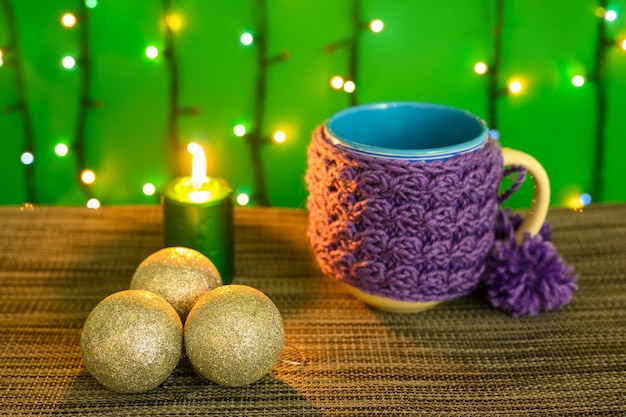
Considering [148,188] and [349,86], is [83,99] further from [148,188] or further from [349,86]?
[349,86]

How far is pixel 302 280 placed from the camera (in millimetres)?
780

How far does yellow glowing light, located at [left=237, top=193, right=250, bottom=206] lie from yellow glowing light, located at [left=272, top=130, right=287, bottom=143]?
9 cm

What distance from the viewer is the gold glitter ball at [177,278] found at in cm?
62

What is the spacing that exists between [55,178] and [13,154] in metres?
0.06

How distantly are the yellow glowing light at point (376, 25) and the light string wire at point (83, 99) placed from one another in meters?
0.34

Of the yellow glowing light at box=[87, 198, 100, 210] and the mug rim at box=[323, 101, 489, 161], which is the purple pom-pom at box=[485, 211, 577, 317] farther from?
the yellow glowing light at box=[87, 198, 100, 210]

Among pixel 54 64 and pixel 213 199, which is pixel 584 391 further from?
pixel 54 64

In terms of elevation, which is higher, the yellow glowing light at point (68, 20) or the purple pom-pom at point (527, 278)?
the yellow glowing light at point (68, 20)

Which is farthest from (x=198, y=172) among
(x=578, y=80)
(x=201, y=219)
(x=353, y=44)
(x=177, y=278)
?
(x=578, y=80)


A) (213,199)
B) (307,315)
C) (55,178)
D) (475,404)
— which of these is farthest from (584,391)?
(55,178)

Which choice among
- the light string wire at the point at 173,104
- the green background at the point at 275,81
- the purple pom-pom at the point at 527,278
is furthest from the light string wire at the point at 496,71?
the light string wire at the point at 173,104

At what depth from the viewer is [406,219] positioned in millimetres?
636

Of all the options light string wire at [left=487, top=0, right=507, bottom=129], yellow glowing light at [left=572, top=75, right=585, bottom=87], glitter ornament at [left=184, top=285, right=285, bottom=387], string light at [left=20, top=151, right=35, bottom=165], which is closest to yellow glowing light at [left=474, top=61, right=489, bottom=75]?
light string wire at [left=487, top=0, right=507, bottom=129]

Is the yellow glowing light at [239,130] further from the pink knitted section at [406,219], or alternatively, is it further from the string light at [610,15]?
the string light at [610,15]
